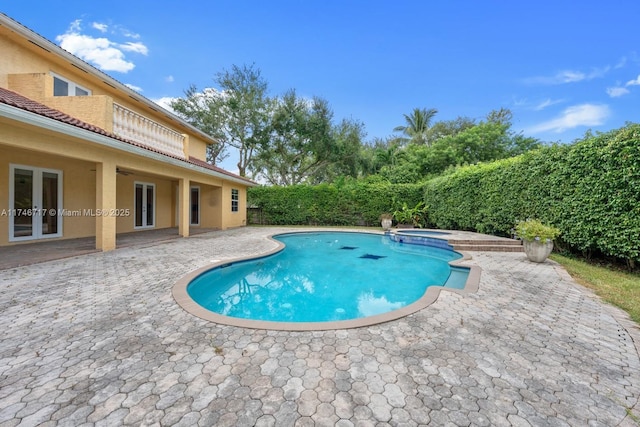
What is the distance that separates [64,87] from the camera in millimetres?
10648

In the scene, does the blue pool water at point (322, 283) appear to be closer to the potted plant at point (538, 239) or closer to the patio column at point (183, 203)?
the potted plant at point (538, 239)

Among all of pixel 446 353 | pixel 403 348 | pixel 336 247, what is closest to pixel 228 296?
pixel 403 348

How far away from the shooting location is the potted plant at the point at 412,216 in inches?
826

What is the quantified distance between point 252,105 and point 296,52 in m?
8.34

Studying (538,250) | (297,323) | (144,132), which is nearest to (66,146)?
(144,132)

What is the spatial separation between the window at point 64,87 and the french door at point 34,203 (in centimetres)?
300

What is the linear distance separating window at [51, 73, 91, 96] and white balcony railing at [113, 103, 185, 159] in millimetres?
2230

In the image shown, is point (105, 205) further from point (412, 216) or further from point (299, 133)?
point (299, 133)

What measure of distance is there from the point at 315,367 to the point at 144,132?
496 inches

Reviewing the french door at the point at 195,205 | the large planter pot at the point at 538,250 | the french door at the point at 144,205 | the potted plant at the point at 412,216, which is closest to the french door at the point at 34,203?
the french door at the point at 144,205

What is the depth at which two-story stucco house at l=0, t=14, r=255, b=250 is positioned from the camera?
7.52m

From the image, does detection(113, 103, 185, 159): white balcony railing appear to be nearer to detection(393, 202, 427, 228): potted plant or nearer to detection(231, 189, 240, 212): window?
detection(231, 189, 240, 212): window

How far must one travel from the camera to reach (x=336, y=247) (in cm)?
1385

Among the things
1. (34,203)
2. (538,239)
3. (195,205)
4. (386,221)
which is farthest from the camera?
(386,221)
